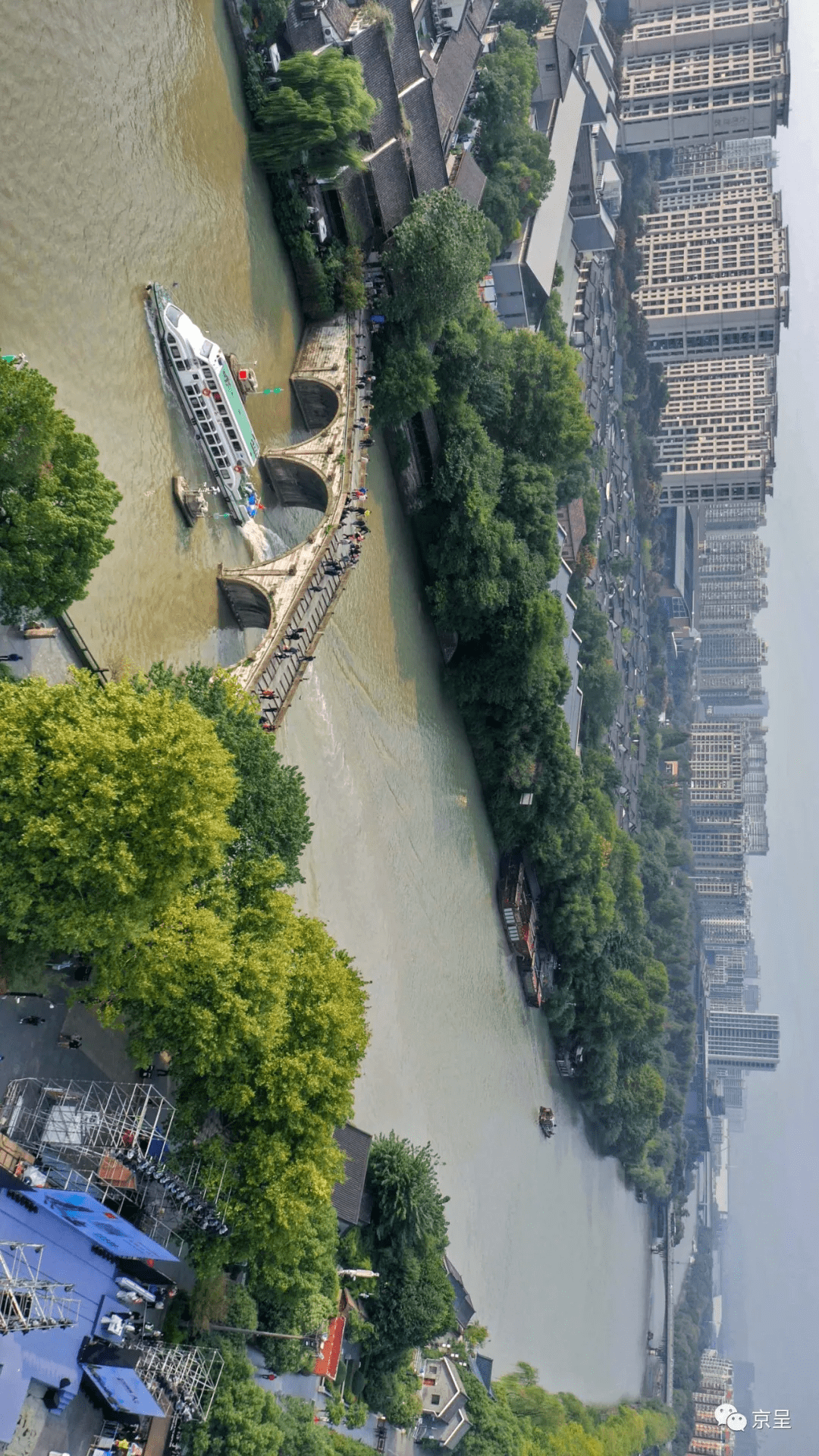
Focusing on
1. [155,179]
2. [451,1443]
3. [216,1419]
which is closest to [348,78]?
[155,179]

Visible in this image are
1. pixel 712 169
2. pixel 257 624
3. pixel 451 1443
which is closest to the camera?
pixel 257 624

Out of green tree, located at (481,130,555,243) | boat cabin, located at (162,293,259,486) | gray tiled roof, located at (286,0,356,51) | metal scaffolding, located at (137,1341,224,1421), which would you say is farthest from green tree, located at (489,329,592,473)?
metal scaffolding, located at (137,1341,224,1421)

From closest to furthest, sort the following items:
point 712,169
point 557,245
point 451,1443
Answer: point 451,1443 < point 557,245 < point 712,169

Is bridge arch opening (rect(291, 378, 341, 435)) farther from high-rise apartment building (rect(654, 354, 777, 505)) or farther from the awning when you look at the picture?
high-rise apartment building (rect(654, 354, 777, 505))

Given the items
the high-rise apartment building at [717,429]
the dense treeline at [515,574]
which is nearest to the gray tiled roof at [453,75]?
the dense treeline at [515,574]

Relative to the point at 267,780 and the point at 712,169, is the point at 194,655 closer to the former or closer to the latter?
the point at 267,780

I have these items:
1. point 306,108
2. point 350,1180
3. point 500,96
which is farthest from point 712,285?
point 350,1180
